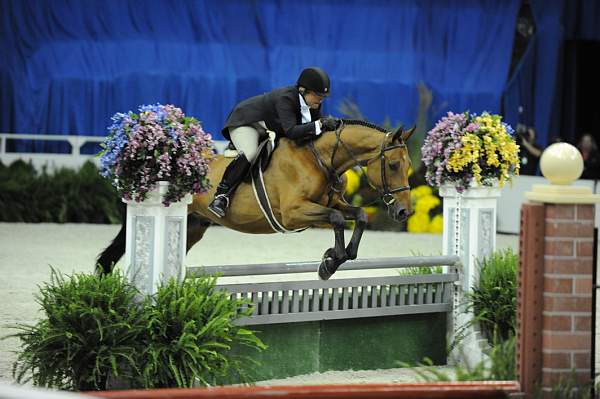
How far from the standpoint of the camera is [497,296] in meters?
5.50

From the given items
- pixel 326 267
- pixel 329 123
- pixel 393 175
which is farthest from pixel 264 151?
pixel 326 267

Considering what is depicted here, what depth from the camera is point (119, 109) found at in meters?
14.7

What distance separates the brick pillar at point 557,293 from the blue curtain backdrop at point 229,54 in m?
11.8

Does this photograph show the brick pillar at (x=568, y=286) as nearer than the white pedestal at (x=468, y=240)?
Yes

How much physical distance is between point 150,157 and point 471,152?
6.57 feet

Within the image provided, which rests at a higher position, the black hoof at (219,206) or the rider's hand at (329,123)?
the rider's hand at (329,123)

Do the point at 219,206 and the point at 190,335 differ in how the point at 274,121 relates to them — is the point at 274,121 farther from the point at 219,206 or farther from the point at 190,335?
the point at 190,335

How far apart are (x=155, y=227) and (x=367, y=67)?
36.1 feet

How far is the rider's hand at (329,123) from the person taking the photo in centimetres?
572

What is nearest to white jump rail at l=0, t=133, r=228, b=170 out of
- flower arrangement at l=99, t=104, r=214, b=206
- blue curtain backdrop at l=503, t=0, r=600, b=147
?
blue curtain backdrop at l=503, t=0, r=600, b=147

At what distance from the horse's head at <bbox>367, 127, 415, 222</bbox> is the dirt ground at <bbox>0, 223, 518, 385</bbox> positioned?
95 cm

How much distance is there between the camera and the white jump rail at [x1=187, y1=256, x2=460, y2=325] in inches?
198

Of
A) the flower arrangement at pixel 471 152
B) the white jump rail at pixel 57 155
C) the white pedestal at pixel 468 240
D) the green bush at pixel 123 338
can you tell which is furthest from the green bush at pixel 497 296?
the white jump rail at pixel 57 155

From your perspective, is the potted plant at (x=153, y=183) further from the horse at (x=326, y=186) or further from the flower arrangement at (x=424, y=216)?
the flower arrangement at (x=424, y=216)
